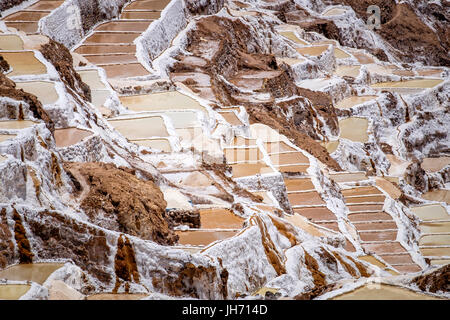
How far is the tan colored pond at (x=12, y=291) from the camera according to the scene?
13.4m

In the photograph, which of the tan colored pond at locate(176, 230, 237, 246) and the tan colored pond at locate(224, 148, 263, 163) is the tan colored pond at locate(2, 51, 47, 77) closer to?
the tan colored pond at locate(224, 148, 263, 163)

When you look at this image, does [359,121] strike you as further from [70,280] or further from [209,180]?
[70,280]

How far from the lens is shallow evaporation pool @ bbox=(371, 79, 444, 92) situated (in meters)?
57.6

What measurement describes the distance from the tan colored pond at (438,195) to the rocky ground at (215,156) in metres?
0.11

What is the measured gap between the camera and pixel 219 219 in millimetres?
21797

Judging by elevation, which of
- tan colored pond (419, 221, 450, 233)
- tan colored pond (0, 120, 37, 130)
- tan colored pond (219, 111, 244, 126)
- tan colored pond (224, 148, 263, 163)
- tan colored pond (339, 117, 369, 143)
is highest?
tan colored pond (0, 120, 37, 130)

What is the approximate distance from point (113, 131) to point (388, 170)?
21.9 metres

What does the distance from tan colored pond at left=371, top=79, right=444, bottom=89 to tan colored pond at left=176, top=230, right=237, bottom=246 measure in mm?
38604

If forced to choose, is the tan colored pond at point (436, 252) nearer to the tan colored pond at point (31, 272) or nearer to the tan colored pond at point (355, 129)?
the tan colored pond at point (355, 129)

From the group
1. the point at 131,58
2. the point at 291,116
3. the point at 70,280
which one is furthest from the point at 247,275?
the point at 291,116

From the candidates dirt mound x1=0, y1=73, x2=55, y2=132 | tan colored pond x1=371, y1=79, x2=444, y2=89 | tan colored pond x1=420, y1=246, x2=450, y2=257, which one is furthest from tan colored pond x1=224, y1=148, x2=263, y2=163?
tan colored pond x1=371, y1=79, x2=444, y2=89

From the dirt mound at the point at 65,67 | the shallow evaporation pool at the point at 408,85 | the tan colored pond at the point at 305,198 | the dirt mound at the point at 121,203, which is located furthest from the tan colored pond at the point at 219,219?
the shallow evaporation pool at the point at 408,85

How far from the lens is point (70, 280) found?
1558 centimetres

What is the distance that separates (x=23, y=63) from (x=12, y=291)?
1434 cm
